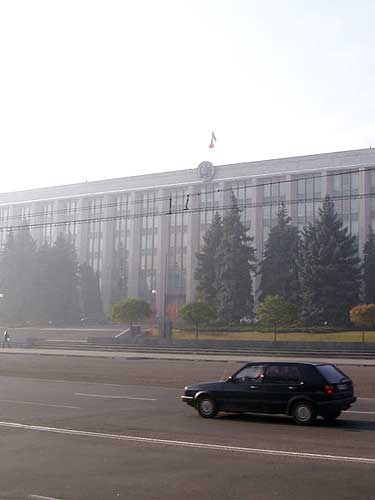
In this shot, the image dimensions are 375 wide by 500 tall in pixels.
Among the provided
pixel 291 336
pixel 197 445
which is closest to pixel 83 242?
pixel 291 336

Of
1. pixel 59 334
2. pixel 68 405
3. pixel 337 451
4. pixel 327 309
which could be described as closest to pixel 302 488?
pixel 337 451

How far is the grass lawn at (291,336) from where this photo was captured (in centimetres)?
4766

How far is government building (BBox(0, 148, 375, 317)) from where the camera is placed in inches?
2987

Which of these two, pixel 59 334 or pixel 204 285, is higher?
pixel 204 285

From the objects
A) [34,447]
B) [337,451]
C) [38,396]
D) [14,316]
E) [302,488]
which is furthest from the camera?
[14,316]

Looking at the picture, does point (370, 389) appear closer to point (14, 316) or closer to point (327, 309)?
point (327, 309)

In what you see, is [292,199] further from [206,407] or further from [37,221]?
[206,407]

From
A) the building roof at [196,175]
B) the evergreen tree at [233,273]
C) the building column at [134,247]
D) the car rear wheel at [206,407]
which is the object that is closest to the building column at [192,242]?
the building roof at [196,175]

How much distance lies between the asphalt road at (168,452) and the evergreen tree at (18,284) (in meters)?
63.1

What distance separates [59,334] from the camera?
63.4 m

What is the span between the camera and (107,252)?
91.0 meters

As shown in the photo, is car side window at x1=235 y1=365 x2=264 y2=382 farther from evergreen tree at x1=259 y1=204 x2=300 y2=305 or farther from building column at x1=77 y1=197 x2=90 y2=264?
building column at x1=77 y1=197 x2=90 y2=264

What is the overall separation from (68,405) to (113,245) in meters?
75.0

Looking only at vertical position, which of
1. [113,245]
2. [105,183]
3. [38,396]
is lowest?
[38,396]
